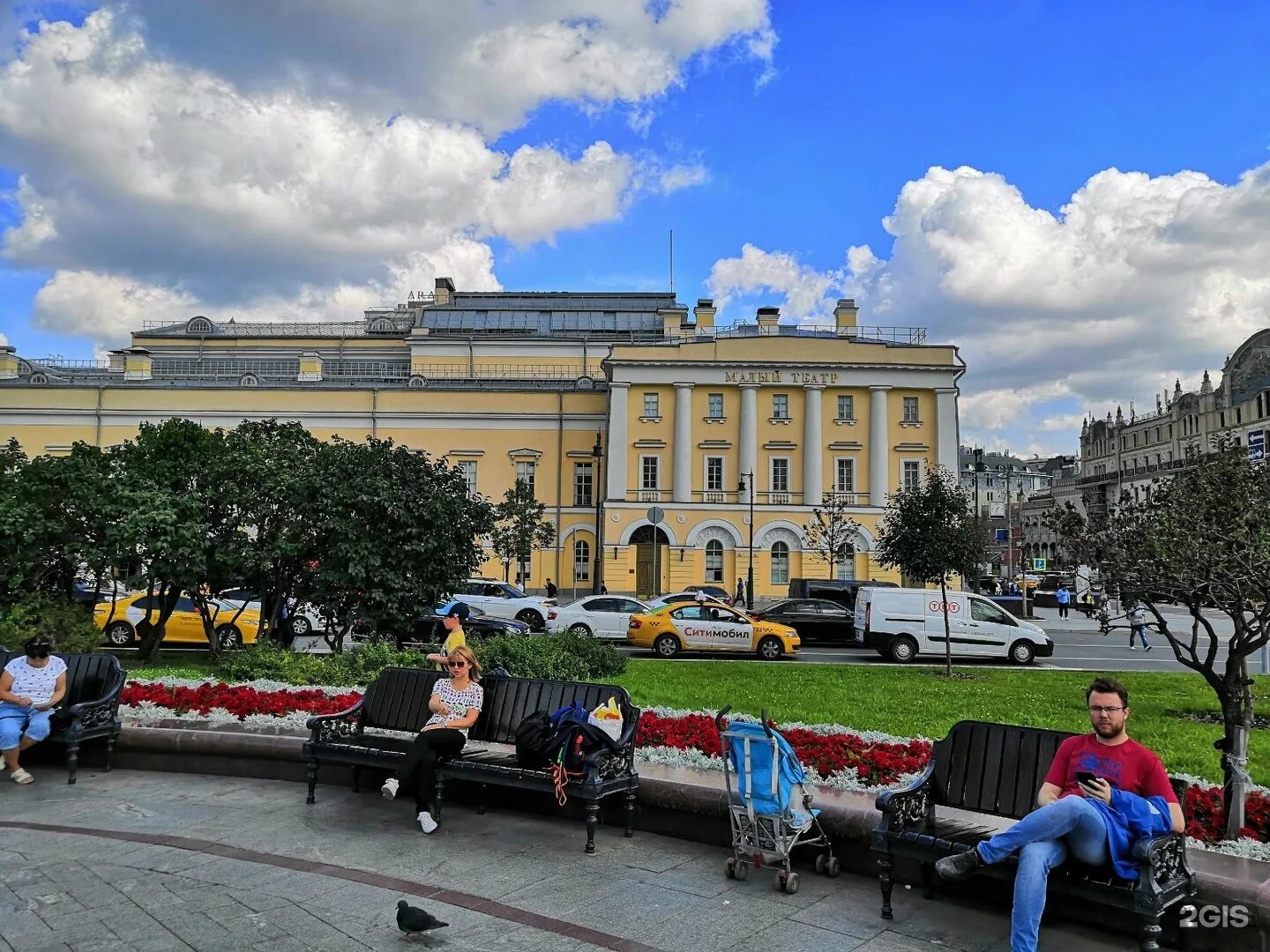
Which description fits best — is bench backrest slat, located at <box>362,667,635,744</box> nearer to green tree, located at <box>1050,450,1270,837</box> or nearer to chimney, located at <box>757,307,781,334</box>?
green tree, located at <box>1050,450,1270,837</box>

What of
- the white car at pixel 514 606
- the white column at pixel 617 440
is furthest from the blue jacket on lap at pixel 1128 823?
the white column at pixel 617 440

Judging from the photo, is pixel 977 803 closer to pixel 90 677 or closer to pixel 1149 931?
pixel 1149 931

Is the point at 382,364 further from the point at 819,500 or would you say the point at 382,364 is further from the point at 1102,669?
the point at 1102,669

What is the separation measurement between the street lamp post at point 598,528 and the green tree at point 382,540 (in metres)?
31.6

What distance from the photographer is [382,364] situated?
62.2 meters

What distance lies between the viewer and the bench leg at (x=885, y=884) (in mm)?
4992

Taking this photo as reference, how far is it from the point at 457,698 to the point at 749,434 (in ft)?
139

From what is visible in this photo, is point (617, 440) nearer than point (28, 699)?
No

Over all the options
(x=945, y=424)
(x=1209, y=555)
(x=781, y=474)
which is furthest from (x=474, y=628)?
(x=945, y=424)

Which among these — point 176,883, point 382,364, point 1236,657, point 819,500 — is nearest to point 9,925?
point 176,883

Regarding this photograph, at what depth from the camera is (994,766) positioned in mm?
5375

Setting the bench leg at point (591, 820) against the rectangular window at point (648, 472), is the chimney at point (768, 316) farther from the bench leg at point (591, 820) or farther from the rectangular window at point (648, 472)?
the bench leg at point (591, 820)

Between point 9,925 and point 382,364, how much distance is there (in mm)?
59914

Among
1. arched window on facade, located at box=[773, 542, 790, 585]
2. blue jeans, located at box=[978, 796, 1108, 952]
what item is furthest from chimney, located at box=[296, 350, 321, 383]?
blue jeans, located at box=[978, 796, 1108, 952]
